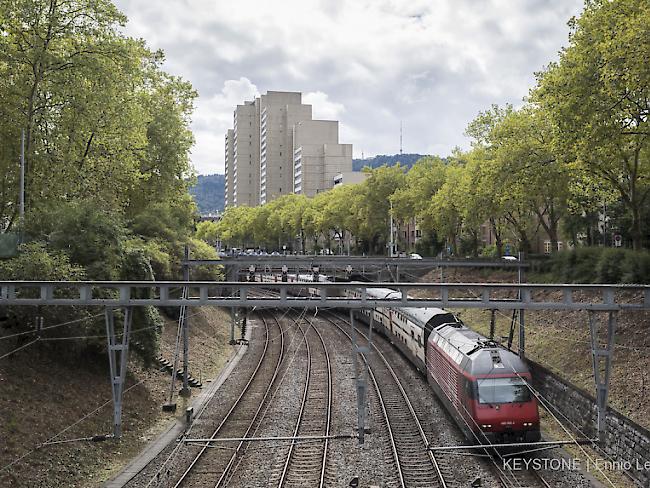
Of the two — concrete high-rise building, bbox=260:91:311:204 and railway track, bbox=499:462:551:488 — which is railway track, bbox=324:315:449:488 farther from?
concrete high-rise building, bbox=260:91:311:204

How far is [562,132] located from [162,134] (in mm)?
25216

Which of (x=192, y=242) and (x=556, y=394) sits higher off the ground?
(x=192, y=242)

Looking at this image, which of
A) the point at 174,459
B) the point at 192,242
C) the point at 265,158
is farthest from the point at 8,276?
the point at 265,158

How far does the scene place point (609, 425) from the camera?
18.7m

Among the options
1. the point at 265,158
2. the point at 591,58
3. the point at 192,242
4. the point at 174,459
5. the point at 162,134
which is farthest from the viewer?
the point at 265,158

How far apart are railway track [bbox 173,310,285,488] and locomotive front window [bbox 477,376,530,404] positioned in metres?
7.80

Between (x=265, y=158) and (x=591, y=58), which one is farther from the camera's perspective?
(x=265, y=158)

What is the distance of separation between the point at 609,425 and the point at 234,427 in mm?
12513

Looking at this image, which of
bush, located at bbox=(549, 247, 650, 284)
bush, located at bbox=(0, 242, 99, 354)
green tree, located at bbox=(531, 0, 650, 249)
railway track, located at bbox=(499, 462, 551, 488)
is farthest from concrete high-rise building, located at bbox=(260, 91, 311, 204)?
railway track, located at bbox=(499, 462, 551, 488)

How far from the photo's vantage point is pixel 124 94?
2953 centimetres

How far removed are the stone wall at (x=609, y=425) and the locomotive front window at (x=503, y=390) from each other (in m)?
2.81

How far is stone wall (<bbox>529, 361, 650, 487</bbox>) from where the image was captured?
16516 mm

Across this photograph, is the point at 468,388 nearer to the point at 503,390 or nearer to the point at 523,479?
the point at 503,390

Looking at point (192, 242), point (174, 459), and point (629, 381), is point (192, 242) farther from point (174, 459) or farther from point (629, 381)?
point (629, 381)
